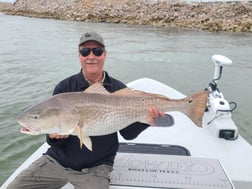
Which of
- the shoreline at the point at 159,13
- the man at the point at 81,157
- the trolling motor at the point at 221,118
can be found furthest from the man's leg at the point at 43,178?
the shoreline at the point at 159,13

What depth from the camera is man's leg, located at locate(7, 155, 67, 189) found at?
368cm

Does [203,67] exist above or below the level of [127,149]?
below

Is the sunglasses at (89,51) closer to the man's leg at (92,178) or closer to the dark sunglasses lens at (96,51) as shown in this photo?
the dark sunglasses lens at (96,51)

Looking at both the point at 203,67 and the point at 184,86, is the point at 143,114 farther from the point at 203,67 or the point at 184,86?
the point at 203,67

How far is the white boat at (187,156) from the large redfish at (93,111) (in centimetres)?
61

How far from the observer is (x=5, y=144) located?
7.57m

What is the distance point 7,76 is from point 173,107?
1159 cm

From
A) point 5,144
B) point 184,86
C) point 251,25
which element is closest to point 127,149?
point 5,144

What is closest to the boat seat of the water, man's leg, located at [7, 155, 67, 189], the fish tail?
man's leg, located at [7, 155, 67, 189]

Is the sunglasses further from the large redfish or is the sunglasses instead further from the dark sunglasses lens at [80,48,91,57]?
the large redfish

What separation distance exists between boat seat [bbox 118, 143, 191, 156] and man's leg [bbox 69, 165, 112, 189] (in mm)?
972

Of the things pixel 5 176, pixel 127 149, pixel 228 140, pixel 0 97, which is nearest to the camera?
Result: pixel 127 149

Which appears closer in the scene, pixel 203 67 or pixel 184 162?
pixel 184 162

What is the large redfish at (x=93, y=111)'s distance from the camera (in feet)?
9.93
